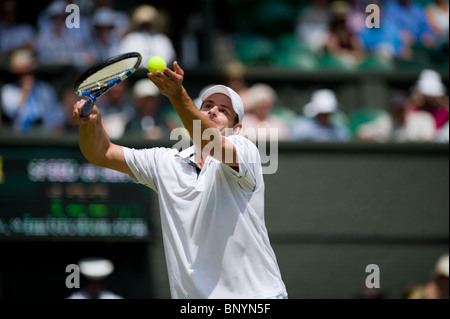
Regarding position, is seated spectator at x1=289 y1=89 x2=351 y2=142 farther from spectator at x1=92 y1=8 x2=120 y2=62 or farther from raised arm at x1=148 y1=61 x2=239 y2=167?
raised arm at x1=148 y1=61 x2=239 y2=167

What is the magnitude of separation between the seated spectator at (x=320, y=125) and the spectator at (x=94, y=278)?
2448mm

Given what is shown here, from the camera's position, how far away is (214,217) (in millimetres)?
4680

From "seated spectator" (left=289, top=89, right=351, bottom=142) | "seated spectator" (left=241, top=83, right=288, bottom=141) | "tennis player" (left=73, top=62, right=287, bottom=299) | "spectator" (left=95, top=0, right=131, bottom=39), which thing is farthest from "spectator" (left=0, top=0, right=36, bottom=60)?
"tennis player" (left=73, top=62, right=287, bottom=299)

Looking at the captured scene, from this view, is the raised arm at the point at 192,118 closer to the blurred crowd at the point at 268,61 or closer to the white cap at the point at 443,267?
the blurred crowd at the point at 268,61

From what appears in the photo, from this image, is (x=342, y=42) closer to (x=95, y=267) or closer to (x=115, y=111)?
(x=115, y=111)

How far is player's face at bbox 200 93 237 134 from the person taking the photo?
16.2 feet

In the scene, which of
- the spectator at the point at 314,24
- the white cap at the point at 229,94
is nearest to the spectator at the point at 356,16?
the spectator at the point at 314,24

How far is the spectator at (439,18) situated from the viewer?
454 inches

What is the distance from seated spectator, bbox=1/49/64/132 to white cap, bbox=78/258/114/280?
1557 millimetres

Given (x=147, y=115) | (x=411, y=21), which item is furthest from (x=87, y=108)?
(x=411, y=21)

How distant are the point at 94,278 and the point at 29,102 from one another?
2.21 m

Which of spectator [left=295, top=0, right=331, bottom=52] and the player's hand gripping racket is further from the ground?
spectator [left=295, top=0, right=331, bottom=52]

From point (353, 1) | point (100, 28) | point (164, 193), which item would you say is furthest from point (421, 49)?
point (164, 193)
